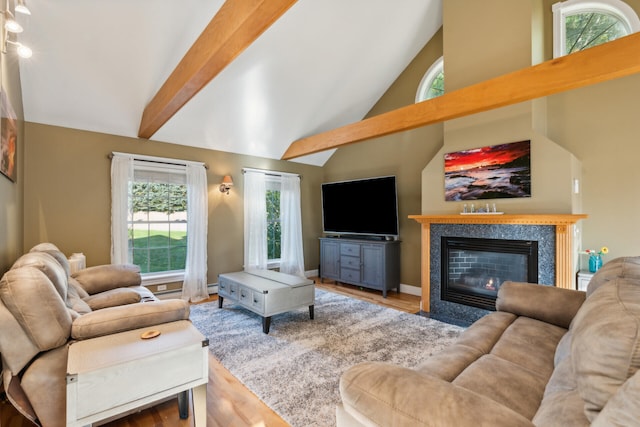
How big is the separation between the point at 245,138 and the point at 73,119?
7.33 feet

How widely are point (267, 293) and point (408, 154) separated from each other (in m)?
3.22

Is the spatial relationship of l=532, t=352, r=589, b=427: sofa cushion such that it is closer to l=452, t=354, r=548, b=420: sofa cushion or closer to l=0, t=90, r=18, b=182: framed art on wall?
l=452, t=354, r=548, b=420: sofa cushion

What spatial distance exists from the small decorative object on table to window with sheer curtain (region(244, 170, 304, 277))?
4192 millimetres

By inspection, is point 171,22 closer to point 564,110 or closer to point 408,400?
point 408,400

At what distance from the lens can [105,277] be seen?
2916mm

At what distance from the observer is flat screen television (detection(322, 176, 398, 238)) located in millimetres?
4699

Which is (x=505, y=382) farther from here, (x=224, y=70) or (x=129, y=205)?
(x=129, y=205)

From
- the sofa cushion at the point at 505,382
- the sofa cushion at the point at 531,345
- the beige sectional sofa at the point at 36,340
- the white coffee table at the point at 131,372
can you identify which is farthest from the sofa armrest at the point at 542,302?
the beige sectional sofa at the point at 36,340

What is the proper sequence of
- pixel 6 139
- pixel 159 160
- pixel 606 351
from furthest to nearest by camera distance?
pixel 159 160, pixel 6 139, pixel 606 351

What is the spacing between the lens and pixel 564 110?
11.2 ft

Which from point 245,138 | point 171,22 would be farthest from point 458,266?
point 171,22

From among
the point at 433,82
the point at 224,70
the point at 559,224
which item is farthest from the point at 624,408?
the point at 433,82

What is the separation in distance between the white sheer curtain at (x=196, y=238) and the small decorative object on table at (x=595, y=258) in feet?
15.9

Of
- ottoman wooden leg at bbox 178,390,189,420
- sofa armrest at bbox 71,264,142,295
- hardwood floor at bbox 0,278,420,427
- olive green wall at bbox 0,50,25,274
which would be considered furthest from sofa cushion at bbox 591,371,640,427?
sofa armrest at bbox 71,264,142,295
